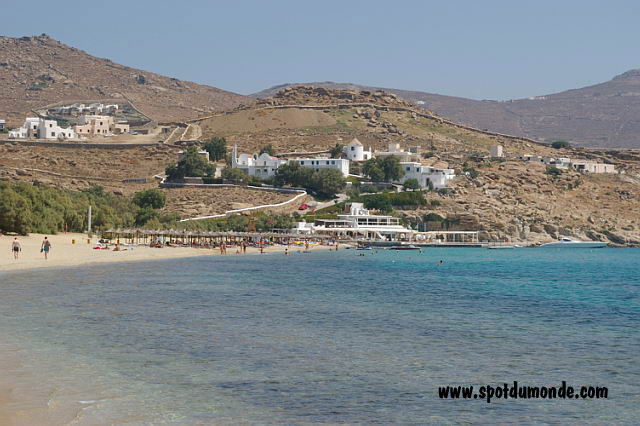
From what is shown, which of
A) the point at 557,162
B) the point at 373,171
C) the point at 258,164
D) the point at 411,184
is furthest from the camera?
the point at 557,162

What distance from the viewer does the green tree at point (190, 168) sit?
393 feet

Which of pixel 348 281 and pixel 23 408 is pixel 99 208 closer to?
pixel 348 281

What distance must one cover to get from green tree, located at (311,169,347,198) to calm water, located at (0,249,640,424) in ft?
262

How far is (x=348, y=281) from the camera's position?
48.3 m

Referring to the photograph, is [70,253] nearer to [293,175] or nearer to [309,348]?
[309,348]

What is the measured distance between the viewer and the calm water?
15.8 m

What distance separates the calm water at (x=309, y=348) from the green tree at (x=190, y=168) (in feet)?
252

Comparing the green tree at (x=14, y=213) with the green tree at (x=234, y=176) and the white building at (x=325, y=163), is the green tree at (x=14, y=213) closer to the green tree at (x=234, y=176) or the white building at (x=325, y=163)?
the green tree at (x=234, y=176)

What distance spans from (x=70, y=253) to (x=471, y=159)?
342 feet

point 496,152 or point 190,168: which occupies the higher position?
point 496,152

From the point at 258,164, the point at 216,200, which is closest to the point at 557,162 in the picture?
the point at 258,164

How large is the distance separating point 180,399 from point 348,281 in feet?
107

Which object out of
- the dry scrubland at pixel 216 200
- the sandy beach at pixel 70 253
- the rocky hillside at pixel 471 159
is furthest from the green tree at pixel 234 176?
the sandy beach at pixel 70 253

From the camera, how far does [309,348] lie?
22.2 metres
